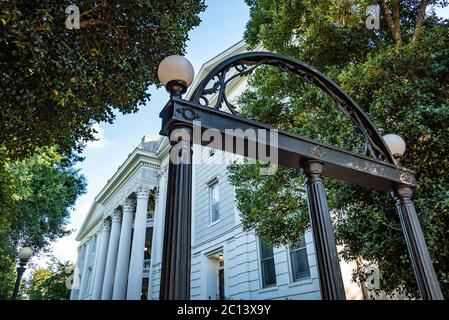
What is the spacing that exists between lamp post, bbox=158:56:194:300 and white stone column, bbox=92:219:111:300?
20.2 metres

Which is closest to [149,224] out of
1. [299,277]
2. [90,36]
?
[299,277]

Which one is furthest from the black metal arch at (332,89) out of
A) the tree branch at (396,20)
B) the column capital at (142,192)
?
the column capital at (142,192)

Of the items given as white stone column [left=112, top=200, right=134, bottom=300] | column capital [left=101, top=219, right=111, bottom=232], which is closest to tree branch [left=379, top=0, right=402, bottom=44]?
white stone column [left=112, top=200, right=134, bottom=300]

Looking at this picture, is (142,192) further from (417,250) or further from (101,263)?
(417,250)

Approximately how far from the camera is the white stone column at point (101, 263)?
20.6 meters

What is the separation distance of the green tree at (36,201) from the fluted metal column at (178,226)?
9.42 metres

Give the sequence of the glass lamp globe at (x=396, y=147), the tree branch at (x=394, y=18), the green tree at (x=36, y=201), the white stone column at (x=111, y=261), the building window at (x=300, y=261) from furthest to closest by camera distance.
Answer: the white stone column at (x=111, y=261) < the green tree at (x=36, y=201) < the building window at (x=300, y=261) < the tree branch at (x=394, y=18) < the glass lamp globe at (x=396, y=147)

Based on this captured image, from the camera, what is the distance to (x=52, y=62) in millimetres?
4984

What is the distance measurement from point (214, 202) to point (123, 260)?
21.5 ft

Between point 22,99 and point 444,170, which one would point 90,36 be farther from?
point 444,170

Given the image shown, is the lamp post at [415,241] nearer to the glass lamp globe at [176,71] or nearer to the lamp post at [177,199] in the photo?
the lamp post at [177,199]

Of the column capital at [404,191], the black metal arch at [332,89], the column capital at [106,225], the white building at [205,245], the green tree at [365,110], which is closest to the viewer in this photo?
the black metal arch at [332,89]

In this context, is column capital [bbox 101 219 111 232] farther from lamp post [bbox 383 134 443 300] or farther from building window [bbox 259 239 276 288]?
lamp post [bbox 383 134 443 300]

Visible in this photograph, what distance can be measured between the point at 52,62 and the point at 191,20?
3927 mm
